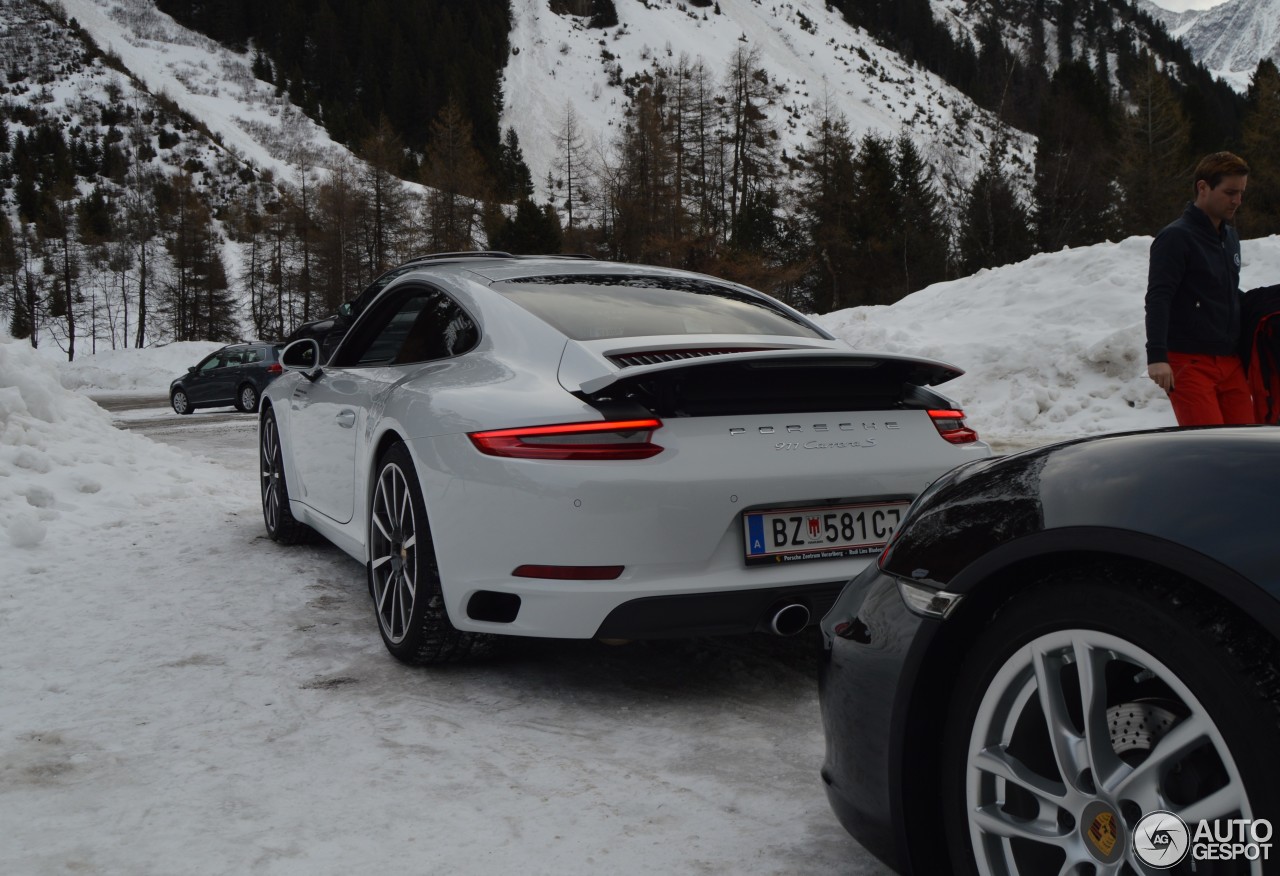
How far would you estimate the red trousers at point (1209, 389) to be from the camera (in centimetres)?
461

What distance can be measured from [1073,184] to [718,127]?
65.5 feet

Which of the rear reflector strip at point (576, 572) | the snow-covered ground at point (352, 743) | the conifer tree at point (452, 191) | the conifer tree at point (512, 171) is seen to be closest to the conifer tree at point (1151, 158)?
the conifer tree at point (452, 191)

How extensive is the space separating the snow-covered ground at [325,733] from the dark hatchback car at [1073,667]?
50 centimetres

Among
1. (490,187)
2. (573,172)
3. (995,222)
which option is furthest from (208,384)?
(573,172)

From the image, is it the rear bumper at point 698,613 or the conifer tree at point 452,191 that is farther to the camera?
the conifer tree at point 452,191

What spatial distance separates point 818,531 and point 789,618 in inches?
10.9

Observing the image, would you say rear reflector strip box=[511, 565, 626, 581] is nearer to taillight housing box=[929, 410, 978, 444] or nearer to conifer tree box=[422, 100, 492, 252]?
taillight housing box=[929, 410, 978, 444]

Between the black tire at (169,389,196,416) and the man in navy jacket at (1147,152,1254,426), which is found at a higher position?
the man in navy jacket at (1147,152,1254,426)

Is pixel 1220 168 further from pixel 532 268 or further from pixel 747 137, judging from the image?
pixel 747 137

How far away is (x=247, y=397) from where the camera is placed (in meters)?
22.9

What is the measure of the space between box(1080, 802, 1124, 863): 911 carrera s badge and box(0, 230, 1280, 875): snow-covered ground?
2.24ft

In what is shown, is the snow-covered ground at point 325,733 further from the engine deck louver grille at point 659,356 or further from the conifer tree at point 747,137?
the conifer tree at point 747,137

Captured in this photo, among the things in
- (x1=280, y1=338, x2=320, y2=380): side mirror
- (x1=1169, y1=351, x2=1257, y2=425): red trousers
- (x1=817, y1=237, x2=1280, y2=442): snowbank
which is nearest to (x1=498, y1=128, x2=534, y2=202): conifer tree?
(x1=817, y1=237, x2=1280, y2=442): snowbank

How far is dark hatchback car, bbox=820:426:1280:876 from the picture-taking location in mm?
1287
